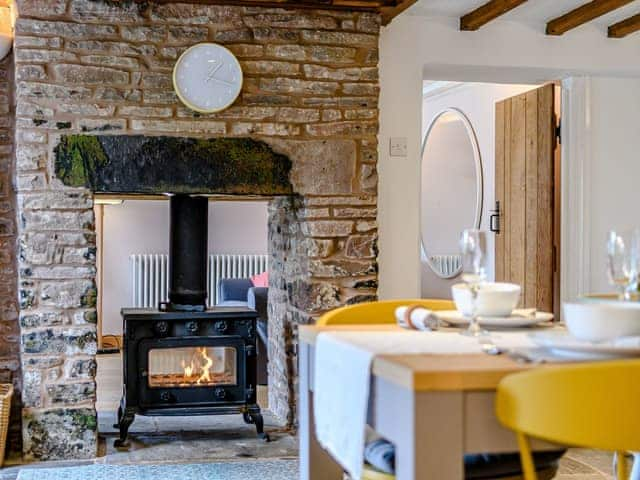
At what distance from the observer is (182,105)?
4.38 metres

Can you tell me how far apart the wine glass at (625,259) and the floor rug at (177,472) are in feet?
6.91

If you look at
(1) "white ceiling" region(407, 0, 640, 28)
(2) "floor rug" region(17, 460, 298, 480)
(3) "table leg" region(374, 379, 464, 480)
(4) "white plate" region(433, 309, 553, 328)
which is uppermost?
(1) "white ceiling" region(407, 0, 640, 28)

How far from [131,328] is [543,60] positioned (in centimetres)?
261

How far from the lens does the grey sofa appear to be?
6172 millimetres

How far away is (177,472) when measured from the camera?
4.05 meters

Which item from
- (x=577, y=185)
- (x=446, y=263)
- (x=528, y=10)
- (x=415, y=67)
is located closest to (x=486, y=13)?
(x=528, y=10)

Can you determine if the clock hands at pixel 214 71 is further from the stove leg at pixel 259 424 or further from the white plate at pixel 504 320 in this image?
the white plate at pixel 504 320

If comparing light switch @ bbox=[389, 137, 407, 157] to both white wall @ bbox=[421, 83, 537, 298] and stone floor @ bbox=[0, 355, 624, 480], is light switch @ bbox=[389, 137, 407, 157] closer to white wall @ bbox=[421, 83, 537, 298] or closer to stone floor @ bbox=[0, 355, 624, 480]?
stone floor @ bbox=[0, 355, 624, 480]

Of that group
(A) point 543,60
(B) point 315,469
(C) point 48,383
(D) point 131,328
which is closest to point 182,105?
(D) point 131,328

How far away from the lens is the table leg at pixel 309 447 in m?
2.45

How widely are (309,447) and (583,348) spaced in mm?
855

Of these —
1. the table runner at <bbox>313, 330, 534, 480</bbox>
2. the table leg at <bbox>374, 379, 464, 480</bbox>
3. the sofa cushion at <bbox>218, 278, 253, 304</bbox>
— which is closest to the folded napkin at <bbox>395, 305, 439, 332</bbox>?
the table runner at <bbox>313, 330, 534, 480</bbox>

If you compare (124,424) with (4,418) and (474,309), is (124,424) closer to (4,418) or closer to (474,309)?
(4,418)

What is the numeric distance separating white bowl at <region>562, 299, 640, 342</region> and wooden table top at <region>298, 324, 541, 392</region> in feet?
0.70
